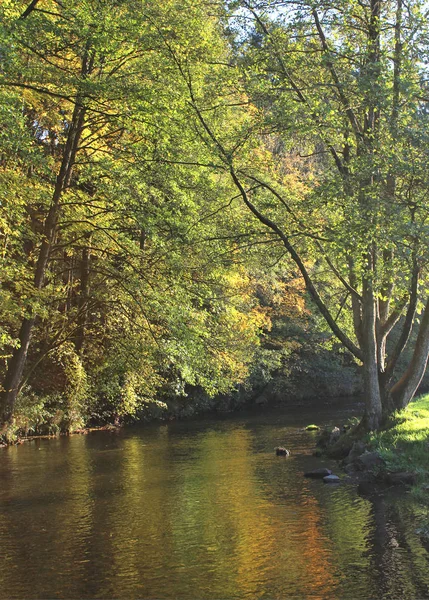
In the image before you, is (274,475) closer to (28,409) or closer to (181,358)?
(181,358)

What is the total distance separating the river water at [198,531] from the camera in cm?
876

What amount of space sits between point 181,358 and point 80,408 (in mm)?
9774

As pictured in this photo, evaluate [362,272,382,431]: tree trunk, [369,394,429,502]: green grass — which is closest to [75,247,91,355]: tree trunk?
[362,272,382,431]: tree trunk

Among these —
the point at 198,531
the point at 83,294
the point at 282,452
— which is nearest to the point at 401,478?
the point at 198,531

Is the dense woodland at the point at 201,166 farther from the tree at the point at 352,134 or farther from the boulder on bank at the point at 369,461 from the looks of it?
the boulder on bank at the point at 369,461

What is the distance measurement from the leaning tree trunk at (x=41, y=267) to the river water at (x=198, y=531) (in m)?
2.01

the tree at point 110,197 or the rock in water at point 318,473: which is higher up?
the tree at point 110,197

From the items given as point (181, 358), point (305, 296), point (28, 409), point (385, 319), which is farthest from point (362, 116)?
point (305, 296)

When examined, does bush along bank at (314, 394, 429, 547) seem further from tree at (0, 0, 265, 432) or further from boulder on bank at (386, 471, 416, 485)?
tree at (0, 0, 265, 432)

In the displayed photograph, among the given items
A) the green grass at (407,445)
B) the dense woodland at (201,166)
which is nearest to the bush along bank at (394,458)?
the green grass at (407,445)

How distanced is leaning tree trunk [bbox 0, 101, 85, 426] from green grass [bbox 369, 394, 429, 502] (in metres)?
9.64

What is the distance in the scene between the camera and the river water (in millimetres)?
8758

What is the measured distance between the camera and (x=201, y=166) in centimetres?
1875

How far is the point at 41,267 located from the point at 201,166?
219 inches
